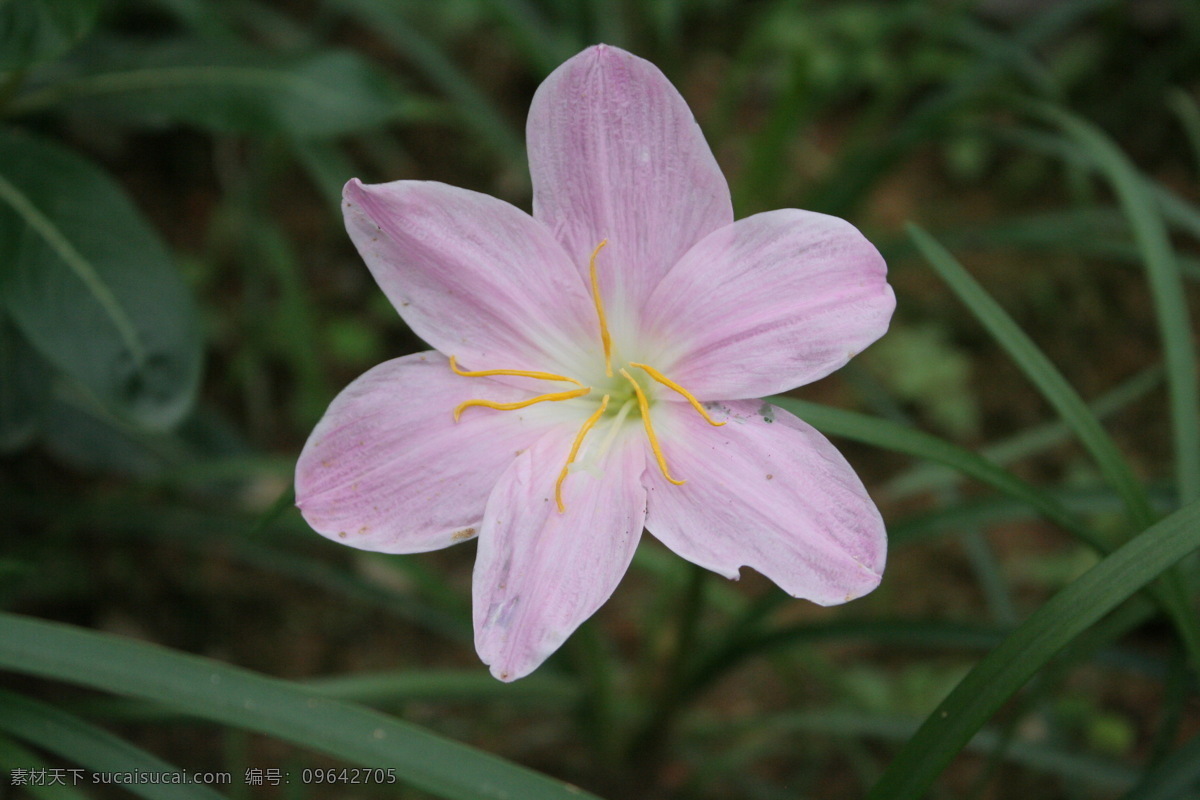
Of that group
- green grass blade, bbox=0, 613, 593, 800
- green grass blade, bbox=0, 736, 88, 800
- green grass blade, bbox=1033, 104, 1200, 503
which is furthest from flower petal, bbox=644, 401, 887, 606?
green grass blade, bbox=0, 736, 88, 800

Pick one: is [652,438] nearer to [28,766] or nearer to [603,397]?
[603,397]

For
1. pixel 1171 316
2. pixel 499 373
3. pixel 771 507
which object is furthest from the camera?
pixel 1171 316

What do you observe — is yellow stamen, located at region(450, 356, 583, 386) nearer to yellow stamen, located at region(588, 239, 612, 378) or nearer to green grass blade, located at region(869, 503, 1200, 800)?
yellow stamen, located at region(588, 239, 612, 378)

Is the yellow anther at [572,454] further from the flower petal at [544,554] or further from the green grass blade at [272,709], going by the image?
the green grass blade at [272,709]

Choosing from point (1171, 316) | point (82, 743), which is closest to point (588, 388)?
point (82, 743)

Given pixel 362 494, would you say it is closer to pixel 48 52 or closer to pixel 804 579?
pixel 804 579

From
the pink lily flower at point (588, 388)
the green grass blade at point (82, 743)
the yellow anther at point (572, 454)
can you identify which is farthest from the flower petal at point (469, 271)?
the green grass blade at point (82, 743)

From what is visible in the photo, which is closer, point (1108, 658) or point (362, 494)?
point (362, 494)

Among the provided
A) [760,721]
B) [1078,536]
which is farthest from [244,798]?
[1078,536]
